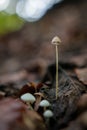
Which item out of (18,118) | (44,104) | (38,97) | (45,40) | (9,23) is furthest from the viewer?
(9,23)

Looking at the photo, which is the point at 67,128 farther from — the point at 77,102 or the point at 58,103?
the point at 58,103

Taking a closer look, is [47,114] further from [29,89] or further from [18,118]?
[29,89]

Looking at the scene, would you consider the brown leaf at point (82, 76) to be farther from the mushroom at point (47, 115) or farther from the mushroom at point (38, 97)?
the mushroom at point (47, 115)

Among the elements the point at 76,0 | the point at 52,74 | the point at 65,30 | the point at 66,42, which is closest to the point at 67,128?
the point at 52,74

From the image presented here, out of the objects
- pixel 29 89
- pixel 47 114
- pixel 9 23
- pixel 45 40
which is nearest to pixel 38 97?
pixel 29 89

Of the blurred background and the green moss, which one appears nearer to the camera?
the blurred background

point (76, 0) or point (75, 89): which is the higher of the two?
point (76, 0)

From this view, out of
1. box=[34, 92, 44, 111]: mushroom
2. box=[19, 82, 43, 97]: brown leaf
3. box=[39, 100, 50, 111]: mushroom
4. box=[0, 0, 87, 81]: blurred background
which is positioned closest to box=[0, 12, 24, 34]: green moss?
box=[0, 0, 87, 81]: blurred background

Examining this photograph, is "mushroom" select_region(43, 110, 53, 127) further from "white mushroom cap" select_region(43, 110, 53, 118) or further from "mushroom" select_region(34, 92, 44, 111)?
"mushroom" select_region(34, 92, 44, 111)

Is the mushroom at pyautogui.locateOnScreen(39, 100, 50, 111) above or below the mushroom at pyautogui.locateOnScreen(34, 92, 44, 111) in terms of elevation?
above
